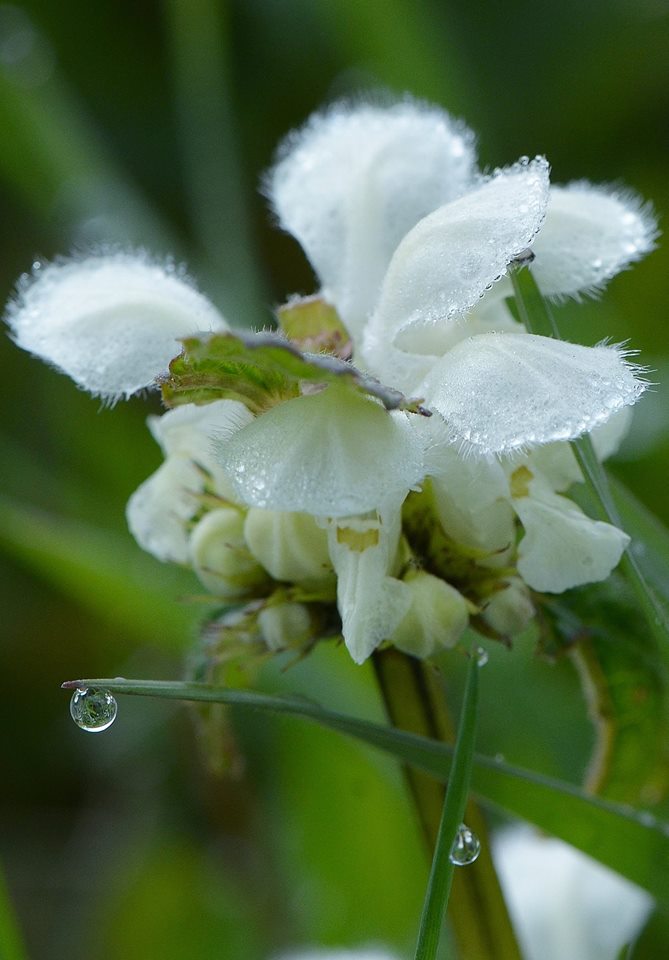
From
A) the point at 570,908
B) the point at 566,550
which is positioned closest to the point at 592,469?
the point at 566,550

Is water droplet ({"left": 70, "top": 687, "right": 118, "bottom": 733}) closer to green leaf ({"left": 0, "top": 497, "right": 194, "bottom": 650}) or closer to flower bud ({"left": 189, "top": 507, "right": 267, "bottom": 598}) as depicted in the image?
flower bud ({"left": 189, "top": 507, "right": 267, "bottom": 598})

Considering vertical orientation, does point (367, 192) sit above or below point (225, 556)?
above

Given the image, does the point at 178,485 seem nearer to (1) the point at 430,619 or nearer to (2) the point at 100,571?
(1) the point at 430,619

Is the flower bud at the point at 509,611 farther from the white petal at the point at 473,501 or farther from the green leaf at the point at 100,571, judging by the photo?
the green leaf at the point at 100,571

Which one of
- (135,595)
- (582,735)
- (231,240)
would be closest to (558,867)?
(582,735)

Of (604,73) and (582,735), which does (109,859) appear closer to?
(582,735)
